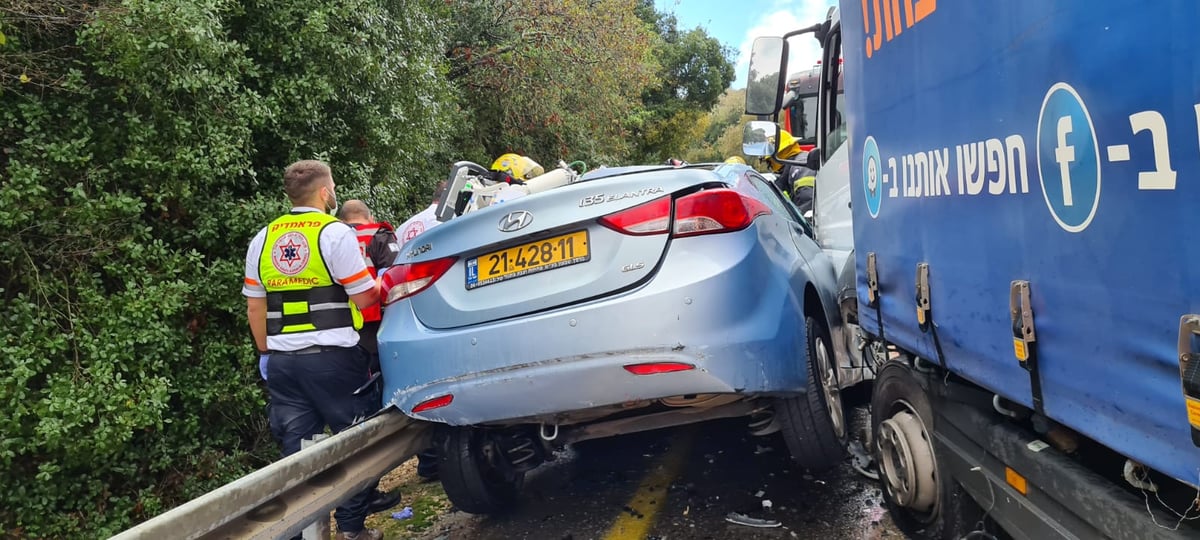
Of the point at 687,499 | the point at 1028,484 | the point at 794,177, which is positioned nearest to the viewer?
the point at 1028,484

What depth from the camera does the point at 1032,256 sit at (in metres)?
1.88

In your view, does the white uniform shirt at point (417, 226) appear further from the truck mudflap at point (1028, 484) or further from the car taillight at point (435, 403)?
the truck mudflap at point (1028, 484)

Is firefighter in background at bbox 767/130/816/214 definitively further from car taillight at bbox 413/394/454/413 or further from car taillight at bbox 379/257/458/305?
car taillight at bbox 413/394/454/413

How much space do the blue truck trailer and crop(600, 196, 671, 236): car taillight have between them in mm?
839

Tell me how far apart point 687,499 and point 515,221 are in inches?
70.0

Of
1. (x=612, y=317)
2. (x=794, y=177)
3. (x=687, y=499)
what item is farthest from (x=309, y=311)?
(x=794, y=177)

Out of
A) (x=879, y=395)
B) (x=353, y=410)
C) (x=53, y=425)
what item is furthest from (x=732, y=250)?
Answer: (x=53, y=425)

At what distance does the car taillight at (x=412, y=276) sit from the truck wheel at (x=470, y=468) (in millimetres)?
700

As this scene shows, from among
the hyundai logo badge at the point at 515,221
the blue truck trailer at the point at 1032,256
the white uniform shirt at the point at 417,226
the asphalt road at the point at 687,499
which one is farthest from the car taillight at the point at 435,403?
the white uniform shirt at the point at 417,226

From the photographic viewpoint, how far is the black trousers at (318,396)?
12.0ft

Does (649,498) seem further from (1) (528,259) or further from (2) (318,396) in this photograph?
(2) (318,396)

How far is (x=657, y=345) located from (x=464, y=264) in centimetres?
95

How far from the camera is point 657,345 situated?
2.92 m

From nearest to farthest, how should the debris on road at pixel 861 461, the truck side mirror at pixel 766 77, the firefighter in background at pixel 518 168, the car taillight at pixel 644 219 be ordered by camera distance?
the car taillight at pixel 644 219 → the debris on road at pixel 861 461 → the truck side mirror at pixel 766 77 → the firefighter in background at pixel 518 168
